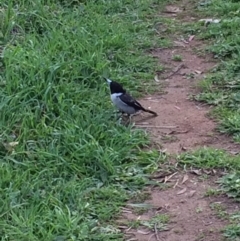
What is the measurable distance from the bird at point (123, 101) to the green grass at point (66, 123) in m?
0.10

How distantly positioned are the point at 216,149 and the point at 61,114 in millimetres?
1203

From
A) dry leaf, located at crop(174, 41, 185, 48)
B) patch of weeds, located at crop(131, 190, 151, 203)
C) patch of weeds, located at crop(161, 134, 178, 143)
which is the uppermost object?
patch of weeds, located at crop(131, 190, 151, 203)

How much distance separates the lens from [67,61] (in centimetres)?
640

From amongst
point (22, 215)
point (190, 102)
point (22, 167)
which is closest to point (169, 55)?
point (190, 102)

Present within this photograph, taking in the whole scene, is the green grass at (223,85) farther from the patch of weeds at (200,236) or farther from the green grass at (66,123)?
the green grass at (66,123)

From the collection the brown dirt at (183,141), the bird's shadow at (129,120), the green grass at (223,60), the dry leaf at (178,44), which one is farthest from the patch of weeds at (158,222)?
the dry leaf at (178,44)

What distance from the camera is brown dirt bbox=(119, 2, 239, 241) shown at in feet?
14.9

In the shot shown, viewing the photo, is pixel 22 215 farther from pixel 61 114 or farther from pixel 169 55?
pixel 169 55

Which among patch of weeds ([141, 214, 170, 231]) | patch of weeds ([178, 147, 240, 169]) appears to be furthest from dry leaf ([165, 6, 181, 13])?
patch of weeds ([141, 214, 170, 231])

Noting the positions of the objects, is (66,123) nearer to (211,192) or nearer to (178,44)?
(211,192)

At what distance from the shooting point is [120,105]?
19.1ft

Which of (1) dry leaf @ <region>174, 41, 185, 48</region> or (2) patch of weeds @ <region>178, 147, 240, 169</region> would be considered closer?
(2) patch of weeds @ <region>178, 147, 240, 169</region>

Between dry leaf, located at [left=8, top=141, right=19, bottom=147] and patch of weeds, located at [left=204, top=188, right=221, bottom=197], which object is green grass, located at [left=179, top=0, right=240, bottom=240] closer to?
patch of weeds, located at [left=204, top=188, right=221, bottom=197]

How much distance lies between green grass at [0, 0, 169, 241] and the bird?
10 cm
